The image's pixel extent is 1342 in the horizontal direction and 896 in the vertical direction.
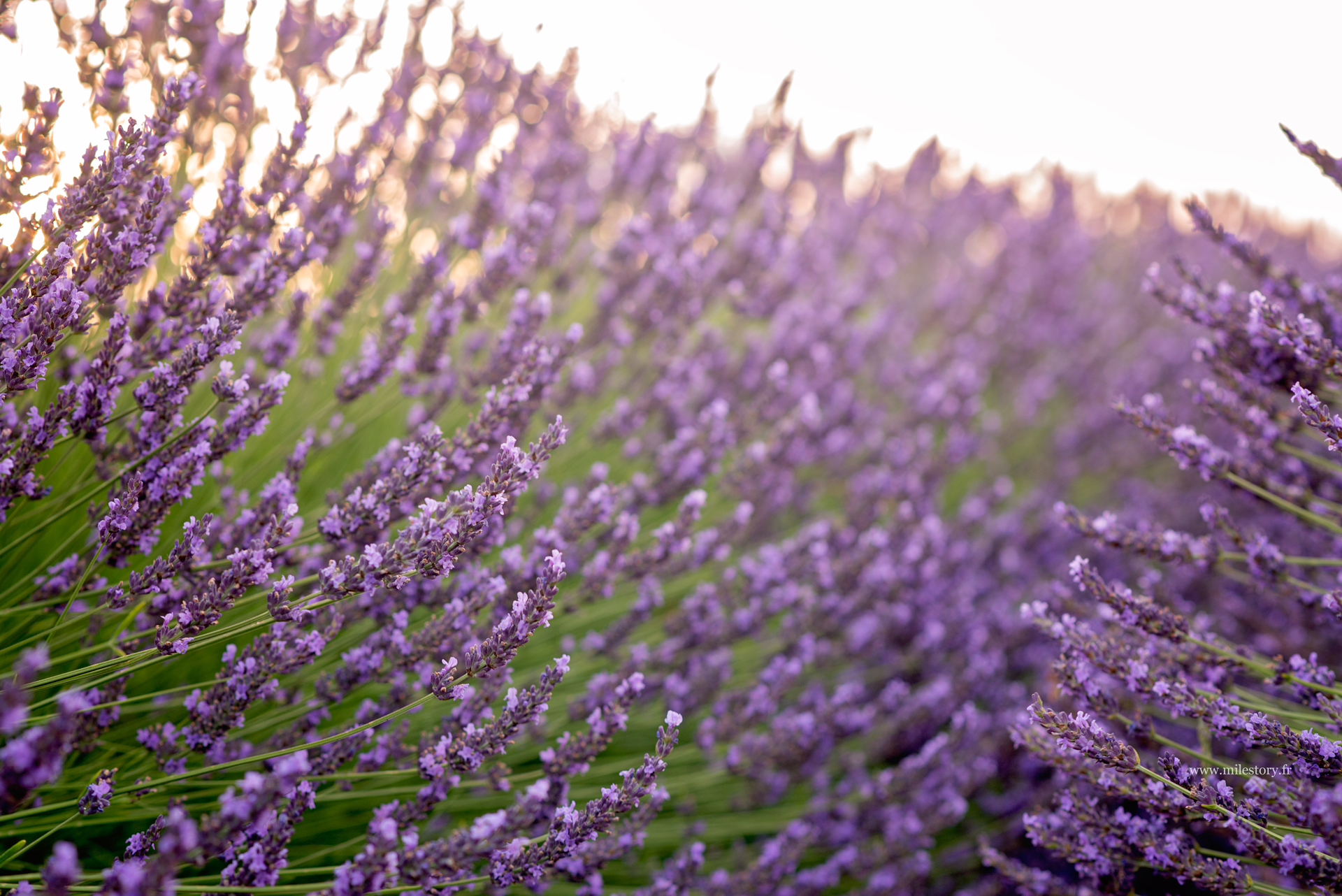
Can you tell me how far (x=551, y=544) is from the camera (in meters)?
1.88

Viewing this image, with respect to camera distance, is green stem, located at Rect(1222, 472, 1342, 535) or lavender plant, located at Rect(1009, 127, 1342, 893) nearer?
lavender plant, located at Rect(1009, 127, 1342, 893)

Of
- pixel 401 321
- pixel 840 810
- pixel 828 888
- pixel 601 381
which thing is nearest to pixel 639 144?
pixel 601 381

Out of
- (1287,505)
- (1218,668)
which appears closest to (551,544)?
(1218,668)

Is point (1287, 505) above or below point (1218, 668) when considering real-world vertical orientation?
above

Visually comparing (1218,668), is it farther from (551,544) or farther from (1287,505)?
(551,544)

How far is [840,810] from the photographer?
7.63ft

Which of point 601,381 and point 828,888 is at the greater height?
point 601,381

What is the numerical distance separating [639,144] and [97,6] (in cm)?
185

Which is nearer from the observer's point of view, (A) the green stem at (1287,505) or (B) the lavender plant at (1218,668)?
(B) the lavender plant at (1218,668)

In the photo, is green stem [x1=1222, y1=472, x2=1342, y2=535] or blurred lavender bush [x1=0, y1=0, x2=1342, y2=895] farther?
green stem [x1=1222, y1=472, x2=1342, y2=535]

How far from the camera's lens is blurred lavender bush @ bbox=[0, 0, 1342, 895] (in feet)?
4.49

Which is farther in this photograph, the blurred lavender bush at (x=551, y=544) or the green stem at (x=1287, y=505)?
the green stem at (x=1287, y=505)

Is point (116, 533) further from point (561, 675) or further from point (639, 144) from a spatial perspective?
point (639, 144)

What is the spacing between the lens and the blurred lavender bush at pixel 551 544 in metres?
1.37
